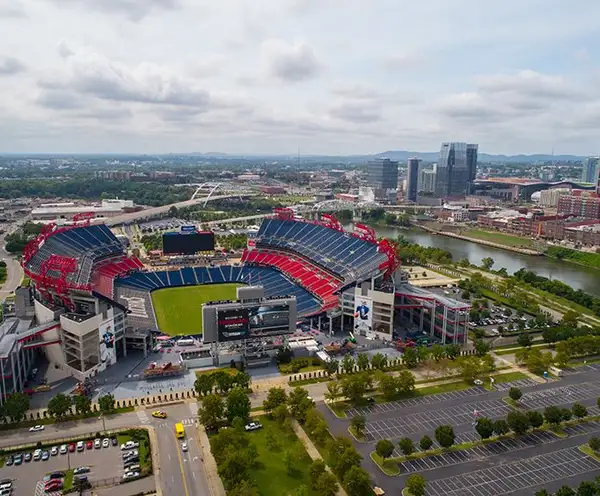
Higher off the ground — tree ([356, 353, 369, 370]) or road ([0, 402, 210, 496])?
tree ([356, 353, 369, 370])

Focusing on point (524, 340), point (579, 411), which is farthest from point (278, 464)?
point (524, 340)

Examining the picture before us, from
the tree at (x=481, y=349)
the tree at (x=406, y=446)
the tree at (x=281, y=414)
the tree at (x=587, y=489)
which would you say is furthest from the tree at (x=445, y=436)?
the tree at (x=481, y=349)

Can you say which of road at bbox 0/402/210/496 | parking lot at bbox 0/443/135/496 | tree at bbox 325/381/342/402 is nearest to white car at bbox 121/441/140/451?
parking lot at bbox 0/443/135/496

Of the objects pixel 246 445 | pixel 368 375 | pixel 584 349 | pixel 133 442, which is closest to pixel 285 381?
pixel 368 375

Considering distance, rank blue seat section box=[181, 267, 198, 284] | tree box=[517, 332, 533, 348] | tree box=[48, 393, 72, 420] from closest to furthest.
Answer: tree box=[48, 393, 72, 420] < tree box=[517, 332, 533, 348] < blue seat section box=[181, 267, 198, 284]

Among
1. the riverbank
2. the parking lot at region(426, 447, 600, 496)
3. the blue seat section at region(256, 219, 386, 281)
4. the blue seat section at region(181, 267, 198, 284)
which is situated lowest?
the riverbank

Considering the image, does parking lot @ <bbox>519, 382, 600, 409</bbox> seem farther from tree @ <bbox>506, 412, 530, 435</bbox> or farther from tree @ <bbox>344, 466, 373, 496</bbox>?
tree @ <bbox>344, 466, 373, 496</bbox>

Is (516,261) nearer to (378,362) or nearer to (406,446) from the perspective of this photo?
(378,362)

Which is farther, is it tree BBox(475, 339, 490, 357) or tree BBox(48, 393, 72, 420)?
tree BBox(475, 339, 490, 357)
